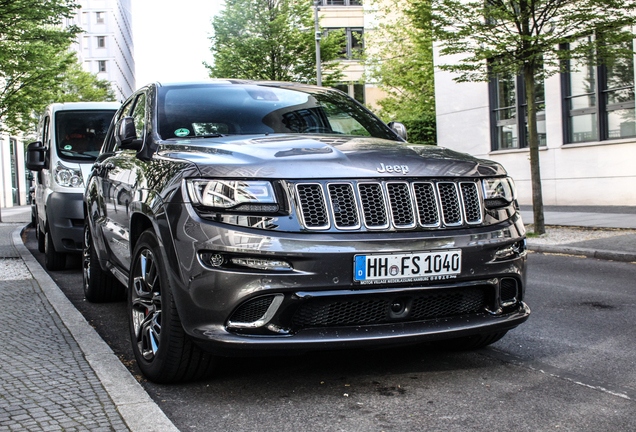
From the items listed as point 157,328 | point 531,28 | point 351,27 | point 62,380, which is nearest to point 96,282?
point 62,380

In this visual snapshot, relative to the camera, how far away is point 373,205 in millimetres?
3436

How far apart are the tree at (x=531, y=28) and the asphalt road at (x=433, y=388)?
748 cm

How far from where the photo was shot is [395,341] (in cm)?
336

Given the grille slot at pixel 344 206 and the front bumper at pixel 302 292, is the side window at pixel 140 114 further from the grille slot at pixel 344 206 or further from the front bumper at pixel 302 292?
the grille slot at pixel 344 206

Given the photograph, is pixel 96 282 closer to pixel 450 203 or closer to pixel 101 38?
pixel 450 203

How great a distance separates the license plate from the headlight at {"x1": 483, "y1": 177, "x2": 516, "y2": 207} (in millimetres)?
473

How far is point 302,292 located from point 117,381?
1165 millimetres

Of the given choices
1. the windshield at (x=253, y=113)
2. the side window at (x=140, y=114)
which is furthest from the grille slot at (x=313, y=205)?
the side window at (x=140, y=114)

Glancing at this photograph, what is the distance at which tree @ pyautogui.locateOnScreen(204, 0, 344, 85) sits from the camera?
26.7 m

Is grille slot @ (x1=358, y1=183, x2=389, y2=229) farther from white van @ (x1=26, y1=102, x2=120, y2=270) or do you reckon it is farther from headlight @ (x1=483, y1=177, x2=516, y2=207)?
white van @ (x1=26, y1=102, x2=120, y2=270)

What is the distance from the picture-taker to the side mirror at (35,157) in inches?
366

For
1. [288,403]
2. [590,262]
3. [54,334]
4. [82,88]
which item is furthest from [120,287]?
[82,88]

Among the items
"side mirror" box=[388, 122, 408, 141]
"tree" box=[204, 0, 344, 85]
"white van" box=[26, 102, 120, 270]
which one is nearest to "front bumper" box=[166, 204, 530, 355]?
"side mirror" box=[388, 122, 408, 141]

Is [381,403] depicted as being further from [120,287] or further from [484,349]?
[120,287]
